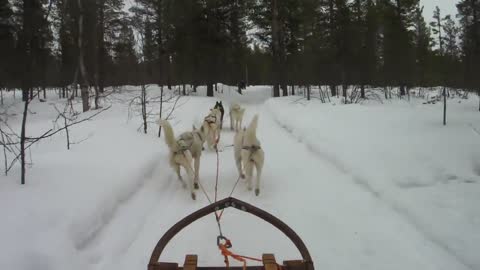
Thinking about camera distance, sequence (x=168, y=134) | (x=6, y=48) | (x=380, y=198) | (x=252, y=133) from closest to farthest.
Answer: (x=380, y=198) < (x=252, y=133) < (x=168, y=134) < (x=6, y=48)

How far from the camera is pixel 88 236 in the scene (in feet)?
11.9

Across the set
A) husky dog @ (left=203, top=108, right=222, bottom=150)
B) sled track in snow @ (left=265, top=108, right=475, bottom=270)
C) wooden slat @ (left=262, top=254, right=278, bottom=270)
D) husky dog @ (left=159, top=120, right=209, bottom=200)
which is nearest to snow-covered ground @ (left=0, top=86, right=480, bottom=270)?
sled track in snow @ (left=265, top=108, right=475, bottom=270)

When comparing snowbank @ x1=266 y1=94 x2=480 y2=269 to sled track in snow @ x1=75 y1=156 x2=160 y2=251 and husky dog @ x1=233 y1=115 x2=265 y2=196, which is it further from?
sled track in snow @ x1=75 y1=156 x2=160 y2=251

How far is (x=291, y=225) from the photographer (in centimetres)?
402

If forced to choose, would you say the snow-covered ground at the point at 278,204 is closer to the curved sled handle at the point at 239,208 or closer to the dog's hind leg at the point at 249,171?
the dog's hind leg at the point at 249,171

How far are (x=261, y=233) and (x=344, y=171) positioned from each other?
2482mm

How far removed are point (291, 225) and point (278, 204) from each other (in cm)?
75

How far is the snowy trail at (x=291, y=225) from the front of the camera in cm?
328

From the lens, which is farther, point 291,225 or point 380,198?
point 380,198

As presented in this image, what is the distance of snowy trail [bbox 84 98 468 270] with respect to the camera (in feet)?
10.7

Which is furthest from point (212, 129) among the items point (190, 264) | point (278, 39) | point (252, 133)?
point (278, 39)

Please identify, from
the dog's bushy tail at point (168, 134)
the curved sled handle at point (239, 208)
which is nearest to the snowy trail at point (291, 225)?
the dog's bushy tail at point (168, 134)

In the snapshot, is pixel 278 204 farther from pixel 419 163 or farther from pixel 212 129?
pixel 212 129

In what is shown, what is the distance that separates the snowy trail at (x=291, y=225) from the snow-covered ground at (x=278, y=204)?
14 mm
